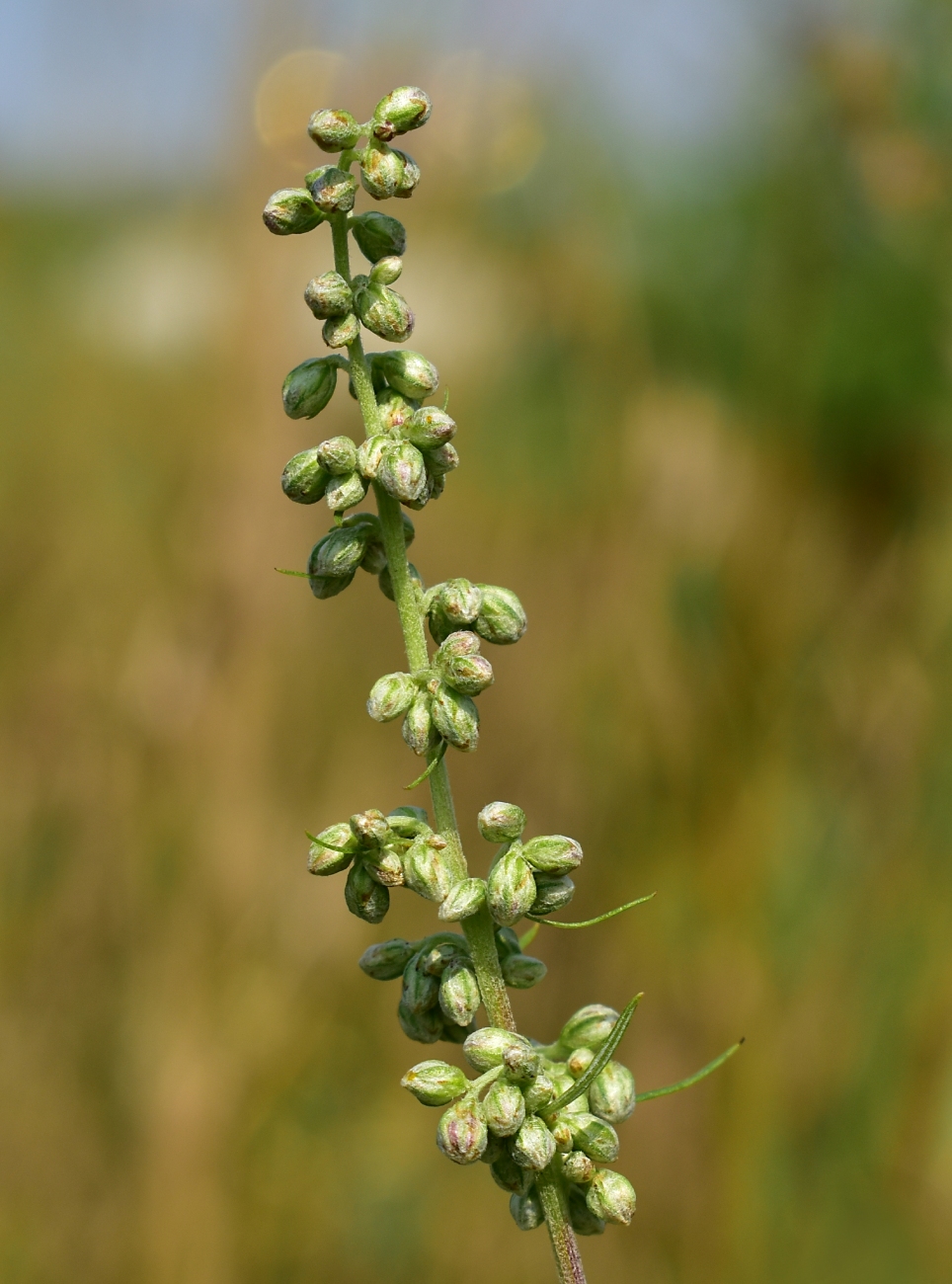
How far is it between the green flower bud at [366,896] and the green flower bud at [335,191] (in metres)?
0.87

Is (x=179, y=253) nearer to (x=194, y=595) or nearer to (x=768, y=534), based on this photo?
(x=194, y=595)

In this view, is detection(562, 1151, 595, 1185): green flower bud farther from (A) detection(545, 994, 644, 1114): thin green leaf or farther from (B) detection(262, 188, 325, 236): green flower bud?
(B) detection(262, 188, 325, 236): green flower bud

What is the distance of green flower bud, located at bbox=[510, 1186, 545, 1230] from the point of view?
4.57 ft

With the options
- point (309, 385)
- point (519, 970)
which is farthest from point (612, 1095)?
point (309, 385)

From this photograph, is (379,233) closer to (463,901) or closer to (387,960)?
(463,901)

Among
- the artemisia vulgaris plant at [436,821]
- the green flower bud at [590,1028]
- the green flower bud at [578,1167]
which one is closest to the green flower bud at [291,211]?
the artemisia vulgaris plant at [436,821]

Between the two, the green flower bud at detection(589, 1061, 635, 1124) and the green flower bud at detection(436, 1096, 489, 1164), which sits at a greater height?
the green flower bud at detection(436, 1096, 489, 1164)

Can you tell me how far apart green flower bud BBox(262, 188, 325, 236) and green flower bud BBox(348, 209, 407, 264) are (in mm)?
58

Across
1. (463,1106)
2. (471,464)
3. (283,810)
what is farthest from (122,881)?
(471,464)

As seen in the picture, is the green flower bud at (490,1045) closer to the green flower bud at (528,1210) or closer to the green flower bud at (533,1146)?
the green flower bud at (533,1146)

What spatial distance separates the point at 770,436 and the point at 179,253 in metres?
3.60

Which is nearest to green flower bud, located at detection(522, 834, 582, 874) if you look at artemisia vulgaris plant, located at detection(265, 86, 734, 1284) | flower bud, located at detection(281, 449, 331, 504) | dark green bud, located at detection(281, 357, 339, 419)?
artemisia vulgaris plant, located at detection(265, 86, 734, 1284)

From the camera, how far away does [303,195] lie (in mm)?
1458

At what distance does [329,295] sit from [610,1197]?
1.22 m
